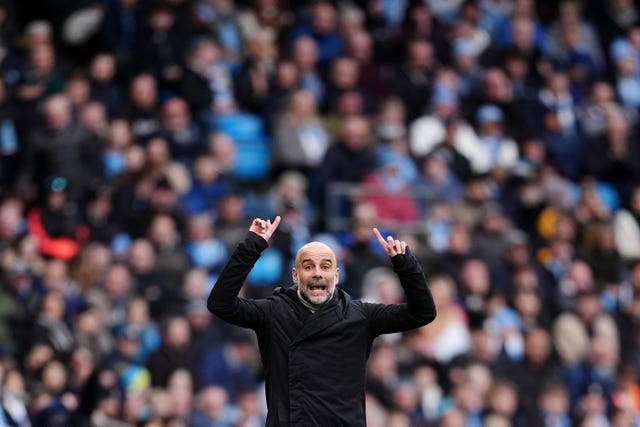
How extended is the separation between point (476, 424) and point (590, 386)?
76.5 inches

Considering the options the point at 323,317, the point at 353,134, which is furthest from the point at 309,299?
→ the point at 353,134

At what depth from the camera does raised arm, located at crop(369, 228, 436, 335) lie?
8.65m

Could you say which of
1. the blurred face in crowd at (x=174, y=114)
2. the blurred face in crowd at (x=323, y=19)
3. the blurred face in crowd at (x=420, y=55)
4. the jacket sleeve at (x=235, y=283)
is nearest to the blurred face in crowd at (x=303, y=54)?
the blurred face in crowd at (x=323, y=19)

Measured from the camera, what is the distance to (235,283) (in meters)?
8.60

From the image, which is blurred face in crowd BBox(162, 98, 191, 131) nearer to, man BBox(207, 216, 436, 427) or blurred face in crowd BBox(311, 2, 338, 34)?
blurred face in crowd BBox(311, 2, 338, 34)

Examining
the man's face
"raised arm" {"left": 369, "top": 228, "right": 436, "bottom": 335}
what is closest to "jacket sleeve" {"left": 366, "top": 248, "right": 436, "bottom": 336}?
"raised arm" {"left": 369, "top": 228, "right": 436, "bottom": 335}

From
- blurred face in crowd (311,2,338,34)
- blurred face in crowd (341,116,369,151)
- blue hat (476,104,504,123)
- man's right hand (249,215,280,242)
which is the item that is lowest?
man's right hand (249,215,280,242)

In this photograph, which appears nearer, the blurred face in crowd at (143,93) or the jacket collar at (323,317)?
the jacket collar at (323,317)

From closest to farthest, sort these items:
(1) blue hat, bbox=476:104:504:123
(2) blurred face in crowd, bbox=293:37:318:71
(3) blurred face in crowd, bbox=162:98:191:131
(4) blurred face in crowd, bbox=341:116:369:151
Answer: (3) blurred face in crowd, bbox=162:98:191:131
(4) blurred face in crowd, bbox=341:116:369:151
(2) blurred face in crowd, bbox=293:37:318:71
(1) blue hat, bbox=476:104:504:123

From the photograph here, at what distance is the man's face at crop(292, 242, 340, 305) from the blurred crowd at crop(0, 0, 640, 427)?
4.96 meters

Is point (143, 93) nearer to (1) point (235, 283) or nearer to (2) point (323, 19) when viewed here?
(2) point (323, 19)

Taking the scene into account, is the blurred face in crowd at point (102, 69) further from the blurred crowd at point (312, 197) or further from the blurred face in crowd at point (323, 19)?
the blurred face in crowd at point (323, 19)

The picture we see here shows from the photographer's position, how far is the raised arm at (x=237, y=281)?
28.1 feet

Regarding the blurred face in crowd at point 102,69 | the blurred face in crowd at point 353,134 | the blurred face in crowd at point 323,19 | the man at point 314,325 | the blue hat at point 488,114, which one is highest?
the blurred face in crowd at point 323,19
